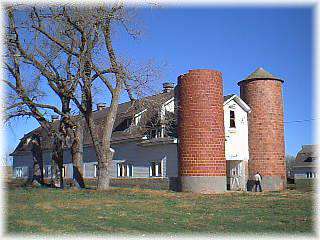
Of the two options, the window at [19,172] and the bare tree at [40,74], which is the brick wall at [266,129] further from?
the window at [19,172]

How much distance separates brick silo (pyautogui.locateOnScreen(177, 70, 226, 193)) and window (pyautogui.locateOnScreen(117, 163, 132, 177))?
7.59m

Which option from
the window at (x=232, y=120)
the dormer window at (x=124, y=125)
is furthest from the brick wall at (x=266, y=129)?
the dormer window at (x=124, y=125)

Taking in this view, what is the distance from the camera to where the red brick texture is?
93.5 feet

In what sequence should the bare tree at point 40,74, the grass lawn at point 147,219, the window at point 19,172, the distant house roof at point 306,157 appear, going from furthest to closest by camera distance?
the distant house roof at point 306,157
the window at point 19,172
the bare tree at point 40,74
the grass lawn at point 147,219

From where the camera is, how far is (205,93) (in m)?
29.2

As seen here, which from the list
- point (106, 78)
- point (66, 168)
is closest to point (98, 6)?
point (106, 78)

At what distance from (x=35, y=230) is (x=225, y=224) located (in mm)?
5118

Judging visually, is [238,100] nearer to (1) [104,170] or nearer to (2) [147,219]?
(1) [104,170]

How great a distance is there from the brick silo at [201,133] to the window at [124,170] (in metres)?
7.59

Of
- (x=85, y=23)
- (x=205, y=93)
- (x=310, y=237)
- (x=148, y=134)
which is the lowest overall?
(x=310, y=237)

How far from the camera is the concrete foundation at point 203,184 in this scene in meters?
28.2

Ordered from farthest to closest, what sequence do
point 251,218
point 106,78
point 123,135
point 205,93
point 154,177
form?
point 123,135, point 154,177, point 205,93, point 106,78, point 251,218

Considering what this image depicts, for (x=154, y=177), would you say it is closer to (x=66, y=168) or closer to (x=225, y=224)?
(x=66, y=168)

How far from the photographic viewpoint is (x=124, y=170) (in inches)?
1436
